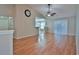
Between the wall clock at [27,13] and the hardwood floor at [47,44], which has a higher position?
the wall clock at [27,13]

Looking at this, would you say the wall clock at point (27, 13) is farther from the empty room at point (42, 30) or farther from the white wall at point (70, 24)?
the white wall at point (70, 24)

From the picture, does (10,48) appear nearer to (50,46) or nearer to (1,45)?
(1,45)

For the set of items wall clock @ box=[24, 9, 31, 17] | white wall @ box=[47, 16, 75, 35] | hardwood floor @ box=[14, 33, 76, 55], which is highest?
wall clock @ box=[24, 9, 31, 17]

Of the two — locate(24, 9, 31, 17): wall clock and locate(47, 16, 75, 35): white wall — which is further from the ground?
locate(24, 9, 31, 17): wall clock

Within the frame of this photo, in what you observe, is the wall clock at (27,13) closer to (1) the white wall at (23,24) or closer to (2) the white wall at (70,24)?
(1) the white wall at (23,24)

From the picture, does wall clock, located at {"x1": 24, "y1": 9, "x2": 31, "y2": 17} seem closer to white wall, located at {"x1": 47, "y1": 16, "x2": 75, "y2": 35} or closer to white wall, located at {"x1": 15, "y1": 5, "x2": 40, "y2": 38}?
white wall, located at {"x1": 15, "y1": 5, "x2": 40, "y2": 38}

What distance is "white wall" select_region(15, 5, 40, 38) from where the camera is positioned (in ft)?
5.47

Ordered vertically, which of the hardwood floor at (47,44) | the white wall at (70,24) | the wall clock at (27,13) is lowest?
the hardwood floor at (47,44)

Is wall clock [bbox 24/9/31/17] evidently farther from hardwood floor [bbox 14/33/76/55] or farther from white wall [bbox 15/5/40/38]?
hardwood floor [bbox 14/33/76/55]

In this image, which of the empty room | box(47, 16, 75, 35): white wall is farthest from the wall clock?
box(47, 16, 75, 35): white wall

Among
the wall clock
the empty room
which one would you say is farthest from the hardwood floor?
the wall clock

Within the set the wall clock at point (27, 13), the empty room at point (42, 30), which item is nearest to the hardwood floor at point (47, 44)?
the empty room at point (42, 30)

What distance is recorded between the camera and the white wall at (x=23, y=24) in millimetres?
1668
